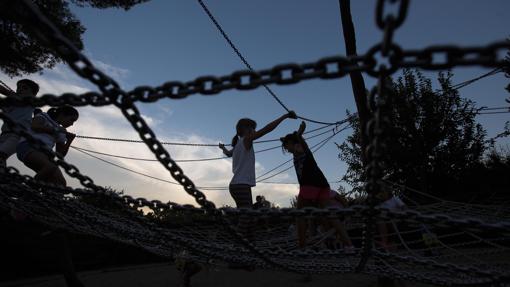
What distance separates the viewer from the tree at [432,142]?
1095cm

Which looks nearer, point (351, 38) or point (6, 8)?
point (6, 8)

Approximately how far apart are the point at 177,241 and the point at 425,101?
37.7 feet

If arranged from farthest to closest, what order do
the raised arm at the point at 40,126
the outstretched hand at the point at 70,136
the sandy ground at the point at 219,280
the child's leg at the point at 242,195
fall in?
1. the sandy ground at the point at 219,280
2. the outstretched hand at the point at 70,136
3. the child's leg at the point at 242,195
4. the raised arm at the point at 40,126

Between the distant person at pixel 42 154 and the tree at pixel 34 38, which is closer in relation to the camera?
the distant person at pixel 42 154

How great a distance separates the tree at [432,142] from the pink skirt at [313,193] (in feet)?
26.5

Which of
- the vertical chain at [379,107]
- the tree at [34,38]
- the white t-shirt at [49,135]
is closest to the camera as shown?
the vertical chain at [379,107]

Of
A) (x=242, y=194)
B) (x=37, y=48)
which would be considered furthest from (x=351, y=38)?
(x=37, y=48)

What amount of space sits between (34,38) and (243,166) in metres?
5.62

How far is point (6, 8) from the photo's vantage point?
99cm

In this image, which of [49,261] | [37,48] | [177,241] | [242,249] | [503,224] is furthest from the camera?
[37,48]

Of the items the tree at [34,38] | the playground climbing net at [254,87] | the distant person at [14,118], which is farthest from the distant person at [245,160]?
the tree at [34,38]

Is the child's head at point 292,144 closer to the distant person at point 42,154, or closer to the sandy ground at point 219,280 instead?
the sandy ground at point 219,280

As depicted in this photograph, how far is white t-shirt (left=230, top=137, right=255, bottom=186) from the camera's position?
3.18m

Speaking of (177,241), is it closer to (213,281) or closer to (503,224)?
(503,224)
